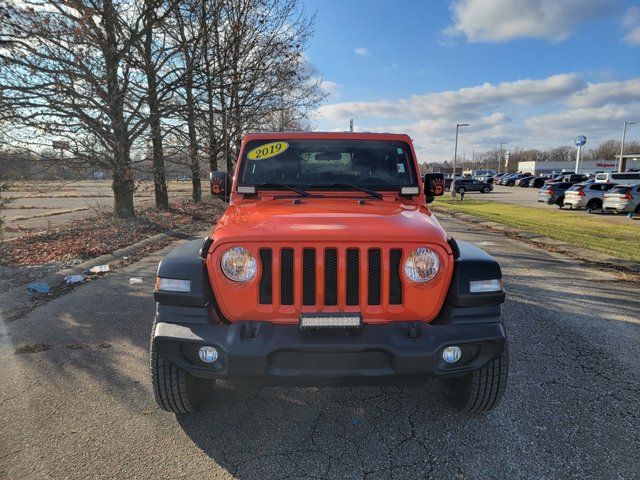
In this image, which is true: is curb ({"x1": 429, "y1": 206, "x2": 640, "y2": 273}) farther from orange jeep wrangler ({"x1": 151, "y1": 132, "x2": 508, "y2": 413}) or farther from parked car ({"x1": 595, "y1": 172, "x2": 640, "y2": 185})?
parked car ({"x1": 595, "y1": 172, "x2": 640, "y2": 185})

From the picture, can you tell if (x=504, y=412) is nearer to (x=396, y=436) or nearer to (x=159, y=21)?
(x=396, y=436)

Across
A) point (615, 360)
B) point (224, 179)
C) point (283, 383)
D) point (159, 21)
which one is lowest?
point (615, 360)

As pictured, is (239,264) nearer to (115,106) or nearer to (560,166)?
(115,106)

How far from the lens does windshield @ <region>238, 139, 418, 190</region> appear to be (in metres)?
3.74

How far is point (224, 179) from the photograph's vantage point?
4.09 meters

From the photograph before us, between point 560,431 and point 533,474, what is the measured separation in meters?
0.55

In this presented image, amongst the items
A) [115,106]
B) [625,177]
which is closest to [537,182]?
[625,177]

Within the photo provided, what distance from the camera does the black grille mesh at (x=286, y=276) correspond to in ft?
8.10

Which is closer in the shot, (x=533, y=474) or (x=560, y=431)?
(x=533, y=474)

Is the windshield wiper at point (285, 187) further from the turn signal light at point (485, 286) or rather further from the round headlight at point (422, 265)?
the turn signal light at point (485, 286)

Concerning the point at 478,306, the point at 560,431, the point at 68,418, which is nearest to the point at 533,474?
the point at 560,431

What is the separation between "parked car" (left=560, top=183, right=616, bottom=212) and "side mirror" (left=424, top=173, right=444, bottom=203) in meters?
21.0

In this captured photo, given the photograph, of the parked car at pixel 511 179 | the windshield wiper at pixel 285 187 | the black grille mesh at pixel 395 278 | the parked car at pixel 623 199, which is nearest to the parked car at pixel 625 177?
the parked car at pixel 623 199

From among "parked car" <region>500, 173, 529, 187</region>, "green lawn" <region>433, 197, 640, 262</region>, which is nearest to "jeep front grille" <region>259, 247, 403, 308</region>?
"green lawn" <region>433, 197, 640, 262</region>
